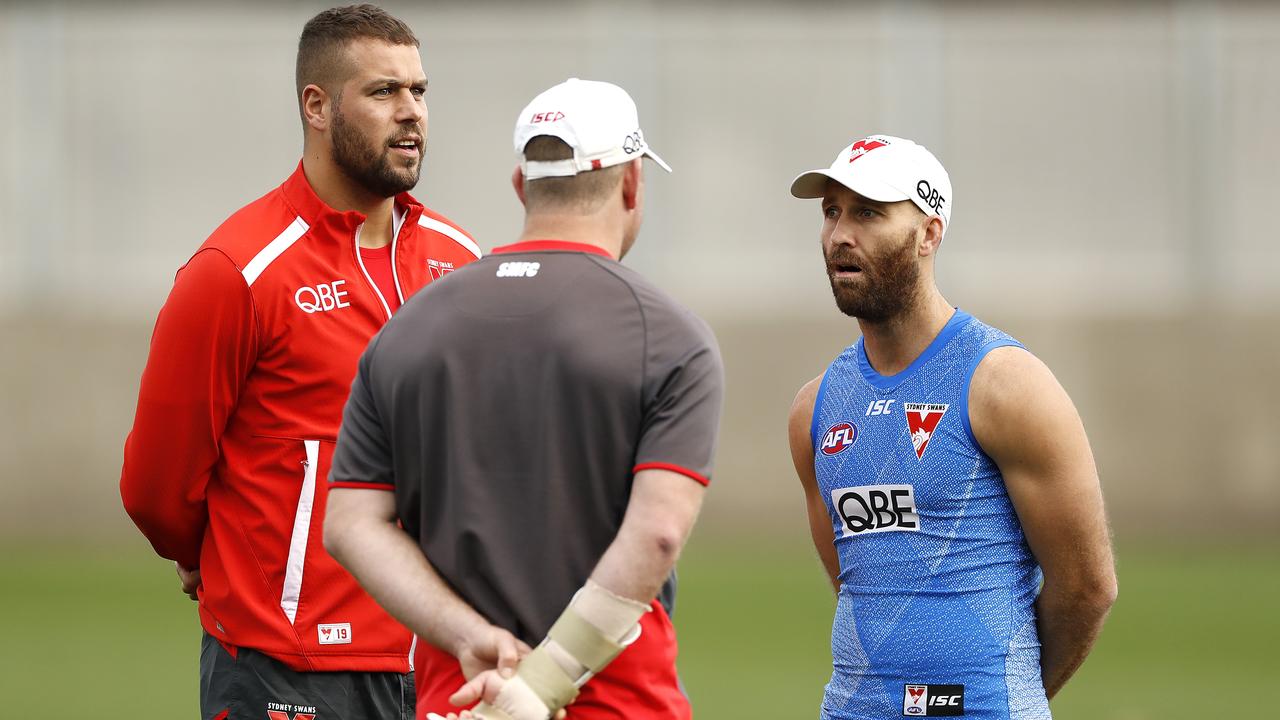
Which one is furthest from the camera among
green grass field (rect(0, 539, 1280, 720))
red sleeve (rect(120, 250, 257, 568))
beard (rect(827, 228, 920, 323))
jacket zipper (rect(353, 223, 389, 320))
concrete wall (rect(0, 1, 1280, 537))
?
concrete wall (rect(0, 1, 1280, 537))

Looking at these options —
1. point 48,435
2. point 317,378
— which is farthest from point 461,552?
point 48,435

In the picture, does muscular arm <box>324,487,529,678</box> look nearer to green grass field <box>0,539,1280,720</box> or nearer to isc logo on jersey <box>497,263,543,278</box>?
isc logo on jersey <box>497,263,543,278</box>

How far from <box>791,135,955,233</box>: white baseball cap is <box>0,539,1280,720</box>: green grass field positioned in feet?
17.2

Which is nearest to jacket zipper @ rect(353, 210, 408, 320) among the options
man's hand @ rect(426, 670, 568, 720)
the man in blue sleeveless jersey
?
the man in blue sleeveless jersey

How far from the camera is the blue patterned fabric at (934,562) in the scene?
392 cm

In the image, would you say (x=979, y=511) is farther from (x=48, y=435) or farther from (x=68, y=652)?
(x=48, y=435)

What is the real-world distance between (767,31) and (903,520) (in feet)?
43.4

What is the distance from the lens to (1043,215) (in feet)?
54.0

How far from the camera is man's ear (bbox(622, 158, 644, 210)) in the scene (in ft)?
11.0

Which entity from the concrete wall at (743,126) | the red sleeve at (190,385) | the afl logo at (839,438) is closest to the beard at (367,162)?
the red sleeve at (190,385)

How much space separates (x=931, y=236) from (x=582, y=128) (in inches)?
49.6

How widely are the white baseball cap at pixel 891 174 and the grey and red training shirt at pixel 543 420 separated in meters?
1.00

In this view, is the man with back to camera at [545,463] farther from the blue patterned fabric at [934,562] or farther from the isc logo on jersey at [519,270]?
the blue patterned fabric at [934,562]

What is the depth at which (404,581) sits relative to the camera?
3188 millimetres
